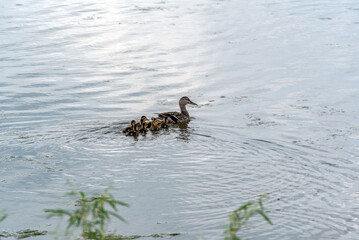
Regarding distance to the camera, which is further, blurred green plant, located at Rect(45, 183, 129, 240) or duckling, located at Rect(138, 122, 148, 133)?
duckling, located at Rect(138, 122, 148, 133)

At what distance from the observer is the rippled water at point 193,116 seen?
6535 mm

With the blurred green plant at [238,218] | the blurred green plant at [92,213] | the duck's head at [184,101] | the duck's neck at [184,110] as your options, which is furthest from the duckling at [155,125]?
the blurred green plant at [238,218]

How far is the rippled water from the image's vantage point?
654 cm

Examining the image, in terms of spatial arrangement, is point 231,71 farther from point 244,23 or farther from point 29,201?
point 29,201

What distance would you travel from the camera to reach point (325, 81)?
40.1 feet

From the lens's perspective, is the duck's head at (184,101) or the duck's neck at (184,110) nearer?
the duck's neck at (184,110)

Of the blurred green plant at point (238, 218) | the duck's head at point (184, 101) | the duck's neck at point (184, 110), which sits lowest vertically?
the blurred green plant at point (238, 218)

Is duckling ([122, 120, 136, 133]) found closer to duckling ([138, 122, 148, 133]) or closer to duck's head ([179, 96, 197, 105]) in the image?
duckling ([138, 122, 148, 133])

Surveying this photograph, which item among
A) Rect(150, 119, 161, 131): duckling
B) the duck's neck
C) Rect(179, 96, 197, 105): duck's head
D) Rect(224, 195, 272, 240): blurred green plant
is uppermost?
Rect(179, 96, 197, 105): duck's head

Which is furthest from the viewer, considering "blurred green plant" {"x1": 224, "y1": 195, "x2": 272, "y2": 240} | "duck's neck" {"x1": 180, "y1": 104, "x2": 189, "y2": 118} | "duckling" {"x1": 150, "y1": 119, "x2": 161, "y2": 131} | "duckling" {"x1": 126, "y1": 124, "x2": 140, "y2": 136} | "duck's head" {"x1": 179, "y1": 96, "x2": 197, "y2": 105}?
"duck's head" {"x1": 179, "y1": 96, "x2": 197, "y2": 105}

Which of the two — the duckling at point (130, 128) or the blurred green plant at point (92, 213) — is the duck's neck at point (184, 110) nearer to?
the duckling at point (130, 128)

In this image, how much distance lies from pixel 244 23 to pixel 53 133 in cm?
1002

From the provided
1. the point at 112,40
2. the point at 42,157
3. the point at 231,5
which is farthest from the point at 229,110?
the point at 231,5

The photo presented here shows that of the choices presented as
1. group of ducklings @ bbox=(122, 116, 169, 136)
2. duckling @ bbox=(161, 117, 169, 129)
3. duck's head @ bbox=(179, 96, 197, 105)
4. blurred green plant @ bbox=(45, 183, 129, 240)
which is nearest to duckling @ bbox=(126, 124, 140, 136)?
group of ducklings @ bbox=(122, 116, 169, 136)
